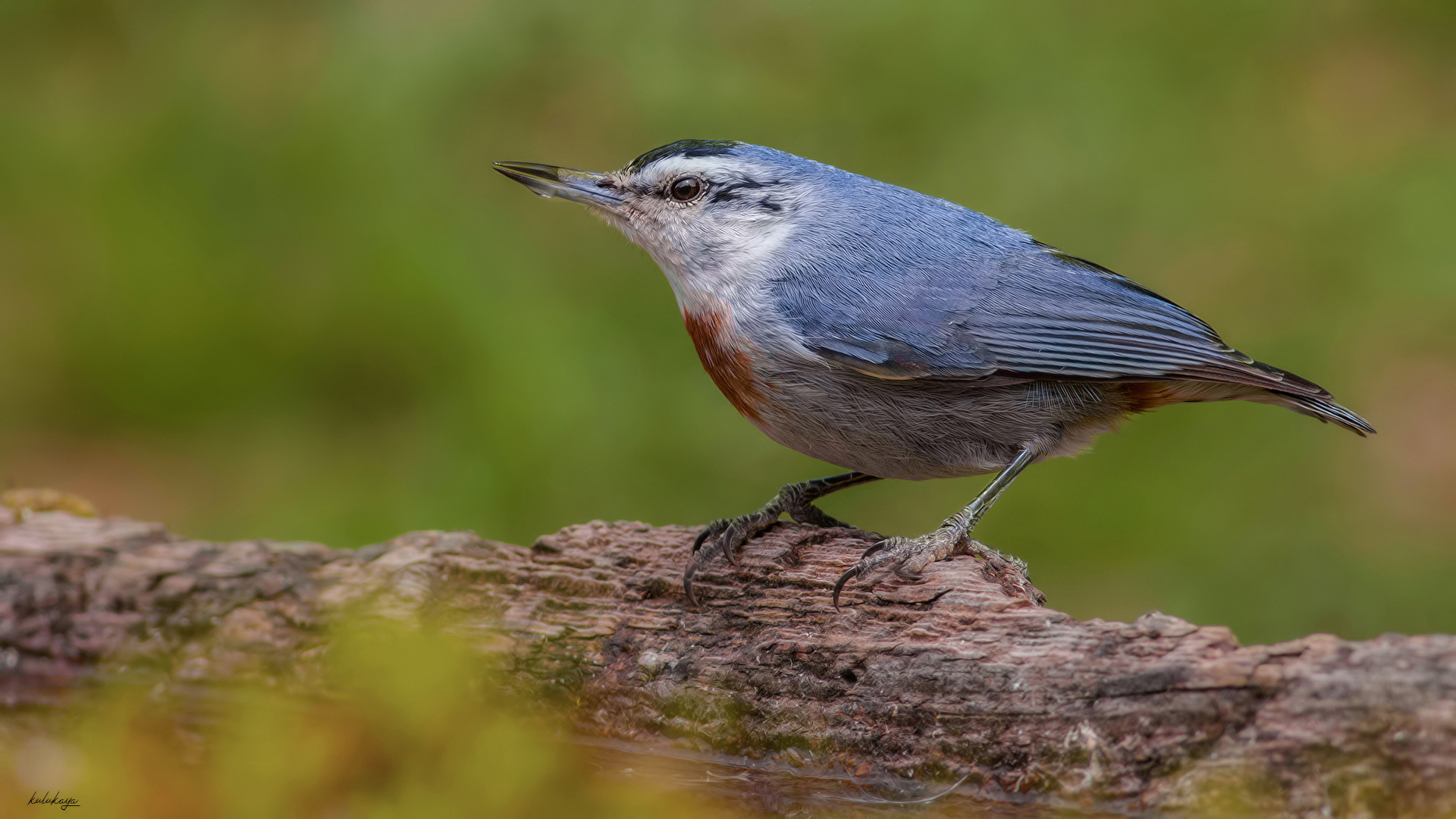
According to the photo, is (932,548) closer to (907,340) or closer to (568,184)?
(907,340)

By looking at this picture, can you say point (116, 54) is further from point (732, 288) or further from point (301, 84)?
point (732, 288)

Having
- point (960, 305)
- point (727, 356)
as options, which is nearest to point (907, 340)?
point (960, 305)

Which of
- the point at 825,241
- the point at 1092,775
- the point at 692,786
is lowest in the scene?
the point at 692,786

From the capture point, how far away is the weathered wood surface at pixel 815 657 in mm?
2506

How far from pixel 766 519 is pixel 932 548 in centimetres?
64

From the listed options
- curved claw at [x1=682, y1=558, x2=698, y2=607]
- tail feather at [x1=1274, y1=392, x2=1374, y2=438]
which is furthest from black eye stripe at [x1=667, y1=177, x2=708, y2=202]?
tail feather at [x1=1274, y1=392, x2=1374, y2=438]

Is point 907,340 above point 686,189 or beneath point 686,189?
beneath

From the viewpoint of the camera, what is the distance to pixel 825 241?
379cm

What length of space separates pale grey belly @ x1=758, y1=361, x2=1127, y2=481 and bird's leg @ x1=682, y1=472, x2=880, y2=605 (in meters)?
0.32

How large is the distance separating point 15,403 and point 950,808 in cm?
501

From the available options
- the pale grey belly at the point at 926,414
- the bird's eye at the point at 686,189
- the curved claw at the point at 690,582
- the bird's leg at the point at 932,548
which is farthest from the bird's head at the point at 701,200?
the bird's leg at the point at 932,548

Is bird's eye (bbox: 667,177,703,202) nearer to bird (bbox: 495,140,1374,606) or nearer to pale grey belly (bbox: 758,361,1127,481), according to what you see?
bird (bbox: 495,140,1374,606)

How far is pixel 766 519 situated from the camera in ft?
12.6

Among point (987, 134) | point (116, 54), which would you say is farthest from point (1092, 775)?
point (116, 54)
